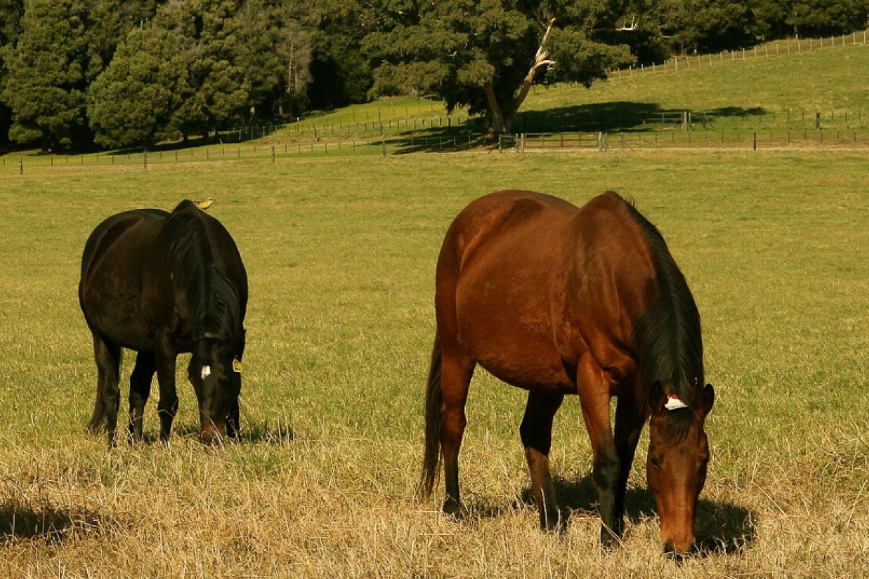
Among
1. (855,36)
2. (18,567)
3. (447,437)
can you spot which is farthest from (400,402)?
(855,36)

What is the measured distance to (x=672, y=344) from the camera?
5.53m

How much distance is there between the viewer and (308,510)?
6414 mm

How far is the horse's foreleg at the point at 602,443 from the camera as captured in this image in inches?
236

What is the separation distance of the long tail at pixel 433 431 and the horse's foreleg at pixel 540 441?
603 millimetres

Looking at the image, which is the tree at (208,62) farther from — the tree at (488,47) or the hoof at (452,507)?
the hoof at (452,507)

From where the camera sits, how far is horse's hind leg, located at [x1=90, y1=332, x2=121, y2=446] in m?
9.89

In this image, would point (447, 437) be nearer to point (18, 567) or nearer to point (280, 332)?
point (18, 567)

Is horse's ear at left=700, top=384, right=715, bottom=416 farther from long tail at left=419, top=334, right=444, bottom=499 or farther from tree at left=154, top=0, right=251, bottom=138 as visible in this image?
tree at left=154, top=0, right=251, bottom=138

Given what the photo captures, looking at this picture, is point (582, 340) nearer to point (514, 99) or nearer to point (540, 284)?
point (540, 284)

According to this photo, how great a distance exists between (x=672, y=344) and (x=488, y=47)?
5716 centimetres

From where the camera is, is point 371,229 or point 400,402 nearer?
point 400,402

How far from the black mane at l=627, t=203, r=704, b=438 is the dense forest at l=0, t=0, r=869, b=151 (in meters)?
54.0

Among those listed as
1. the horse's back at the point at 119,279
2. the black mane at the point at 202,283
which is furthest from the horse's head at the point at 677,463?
the horse's back at the point at 119,279

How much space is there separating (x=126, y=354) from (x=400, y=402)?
758cm
